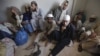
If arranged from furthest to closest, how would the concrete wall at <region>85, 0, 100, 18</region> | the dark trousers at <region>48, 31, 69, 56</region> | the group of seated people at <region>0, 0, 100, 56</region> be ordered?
1. the concrete wall at <region>85, 0, 100, 18</region>
2. the group of seated people at <region>0, 0, 100, 56</region>
3. the dark trousers at <region>48, 31, 69, 56</region>

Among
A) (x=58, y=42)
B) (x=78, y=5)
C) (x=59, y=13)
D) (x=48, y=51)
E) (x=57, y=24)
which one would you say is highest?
(x=78, y=5)

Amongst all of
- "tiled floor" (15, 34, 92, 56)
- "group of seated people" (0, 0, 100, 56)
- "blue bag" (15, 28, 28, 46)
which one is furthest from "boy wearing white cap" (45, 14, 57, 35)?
"blue bag" (15, 28, 28, 46)

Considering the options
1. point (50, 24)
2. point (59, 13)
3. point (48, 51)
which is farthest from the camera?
point (59, 13)

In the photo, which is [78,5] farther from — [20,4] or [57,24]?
[20,4]

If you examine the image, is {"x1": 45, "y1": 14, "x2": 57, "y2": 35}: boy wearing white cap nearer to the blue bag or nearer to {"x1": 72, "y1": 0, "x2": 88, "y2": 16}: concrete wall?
the blue bag

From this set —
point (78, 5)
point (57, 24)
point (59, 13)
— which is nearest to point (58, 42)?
point (57, 24)

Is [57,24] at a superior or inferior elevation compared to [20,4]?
inferior

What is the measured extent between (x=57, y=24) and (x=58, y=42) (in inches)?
12.8

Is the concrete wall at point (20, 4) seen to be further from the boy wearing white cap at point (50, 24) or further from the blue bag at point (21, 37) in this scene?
the blue bag at point (21, 37)

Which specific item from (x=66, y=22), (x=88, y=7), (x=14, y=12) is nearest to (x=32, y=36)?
(x=14, y=12)

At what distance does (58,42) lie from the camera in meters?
2.49

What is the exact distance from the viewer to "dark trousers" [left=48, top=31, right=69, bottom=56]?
2352 mm

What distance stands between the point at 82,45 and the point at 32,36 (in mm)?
894

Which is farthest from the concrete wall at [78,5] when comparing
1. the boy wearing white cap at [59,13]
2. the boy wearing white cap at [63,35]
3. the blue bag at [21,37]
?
the blue bag at [21,37]
